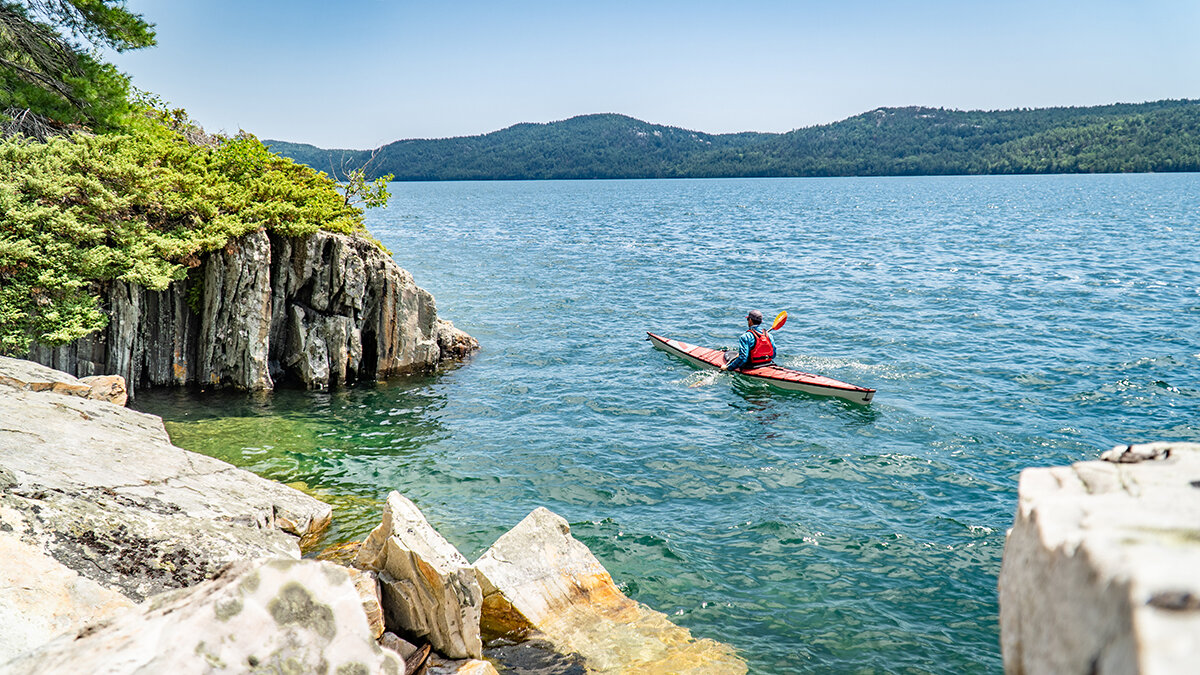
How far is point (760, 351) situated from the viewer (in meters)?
20.8

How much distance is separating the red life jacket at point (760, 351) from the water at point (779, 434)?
2.67 ft

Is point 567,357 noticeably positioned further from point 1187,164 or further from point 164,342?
point 1187,164

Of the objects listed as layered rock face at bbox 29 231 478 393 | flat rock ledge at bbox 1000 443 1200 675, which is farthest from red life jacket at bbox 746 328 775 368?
flat rock ledge at bbox 1000 443 1200 675

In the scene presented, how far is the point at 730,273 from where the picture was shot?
134ft

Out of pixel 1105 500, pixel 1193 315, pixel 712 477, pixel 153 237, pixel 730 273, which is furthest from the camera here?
pixel 730 273

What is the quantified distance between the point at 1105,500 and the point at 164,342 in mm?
19899

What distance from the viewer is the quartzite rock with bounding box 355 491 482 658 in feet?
26.0

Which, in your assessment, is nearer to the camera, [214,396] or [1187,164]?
[214,396]

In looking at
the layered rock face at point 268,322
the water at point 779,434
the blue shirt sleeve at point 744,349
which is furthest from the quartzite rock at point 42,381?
the blue shirt sleeve at point 744,349

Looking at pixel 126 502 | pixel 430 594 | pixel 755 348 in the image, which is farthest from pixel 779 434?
pixel 126 502

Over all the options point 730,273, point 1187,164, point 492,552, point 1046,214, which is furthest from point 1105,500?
point 1187,164

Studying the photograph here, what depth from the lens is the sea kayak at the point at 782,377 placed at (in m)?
18.5

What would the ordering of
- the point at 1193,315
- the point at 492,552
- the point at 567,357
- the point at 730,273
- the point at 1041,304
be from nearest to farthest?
the point at 492,552
the point at 567,357
the point at 1193,315
the point at 1041,304
the point at 730,273

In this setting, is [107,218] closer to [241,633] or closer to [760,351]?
[760,351]
